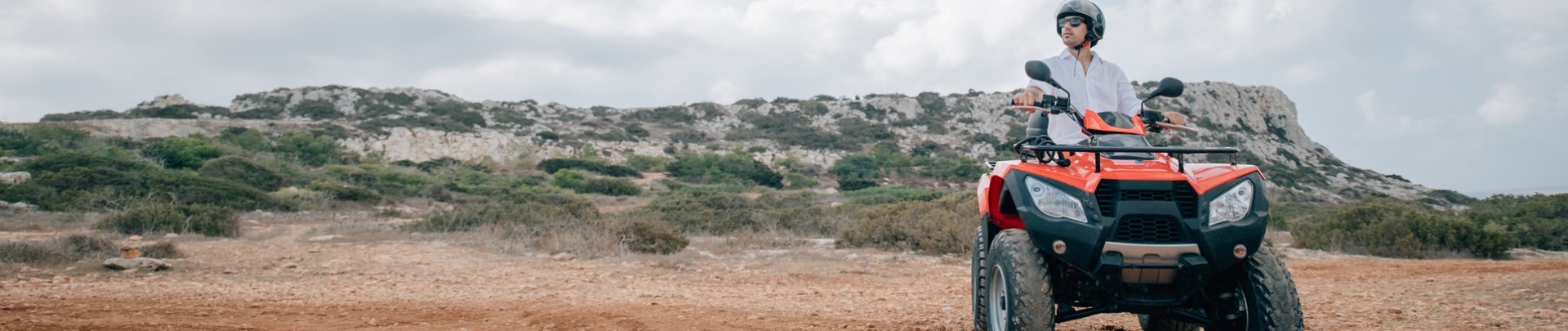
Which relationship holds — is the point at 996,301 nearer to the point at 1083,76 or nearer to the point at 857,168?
the point at 1083,76

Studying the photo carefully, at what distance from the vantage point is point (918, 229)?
13.0 metres

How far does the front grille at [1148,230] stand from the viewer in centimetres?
333

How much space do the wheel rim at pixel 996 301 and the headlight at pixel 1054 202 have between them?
400 millimetres

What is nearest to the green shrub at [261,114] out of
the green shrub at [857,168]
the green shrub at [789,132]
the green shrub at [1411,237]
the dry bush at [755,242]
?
the green shrub at [789,132]

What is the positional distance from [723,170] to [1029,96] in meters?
36.3

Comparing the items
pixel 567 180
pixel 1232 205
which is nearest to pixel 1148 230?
pixel 1232 205

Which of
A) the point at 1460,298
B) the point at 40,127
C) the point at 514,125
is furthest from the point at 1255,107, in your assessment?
the point at 40,127

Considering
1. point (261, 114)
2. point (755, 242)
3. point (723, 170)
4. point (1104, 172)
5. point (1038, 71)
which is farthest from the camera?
point (261, 114)

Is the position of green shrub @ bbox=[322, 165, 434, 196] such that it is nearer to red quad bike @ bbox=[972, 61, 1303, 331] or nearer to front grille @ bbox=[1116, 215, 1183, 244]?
red quad bike @ bbox=[972, 61, 1303, 331]

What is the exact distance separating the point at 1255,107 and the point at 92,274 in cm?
6443

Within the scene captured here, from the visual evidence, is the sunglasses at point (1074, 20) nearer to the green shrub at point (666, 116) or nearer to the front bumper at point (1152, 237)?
the front bumper at point (1152, 237)

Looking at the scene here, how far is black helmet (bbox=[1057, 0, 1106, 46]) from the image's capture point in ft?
14.5

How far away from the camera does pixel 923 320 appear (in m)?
5.91

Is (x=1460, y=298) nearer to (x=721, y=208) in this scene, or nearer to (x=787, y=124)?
(x=721, y=208)
